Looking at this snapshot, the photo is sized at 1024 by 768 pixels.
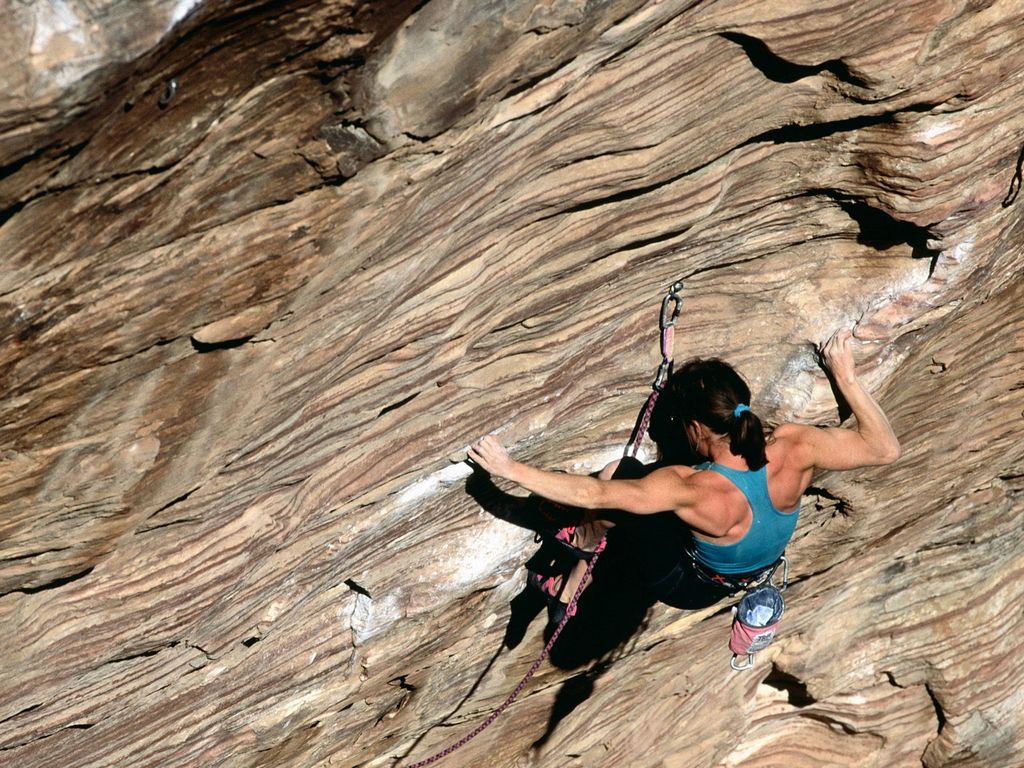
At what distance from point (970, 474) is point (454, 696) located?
5021mm

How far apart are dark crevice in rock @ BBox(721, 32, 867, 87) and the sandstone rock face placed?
3 cm

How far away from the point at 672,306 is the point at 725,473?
130cm

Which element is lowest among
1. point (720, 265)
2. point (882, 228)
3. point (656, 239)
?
point (882, 228)

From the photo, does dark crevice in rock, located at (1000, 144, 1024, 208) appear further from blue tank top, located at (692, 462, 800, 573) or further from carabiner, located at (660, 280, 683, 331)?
blue tank top, located at (692, 462, 800, 573)

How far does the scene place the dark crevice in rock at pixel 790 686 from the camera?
10.7 metres

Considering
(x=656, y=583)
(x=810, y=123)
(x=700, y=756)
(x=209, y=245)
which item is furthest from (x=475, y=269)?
(x=700, y=756)

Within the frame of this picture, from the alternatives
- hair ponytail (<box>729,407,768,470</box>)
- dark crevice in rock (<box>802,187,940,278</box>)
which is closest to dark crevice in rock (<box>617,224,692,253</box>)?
dark crevice in rock (<box>802,187,940,278</box>)

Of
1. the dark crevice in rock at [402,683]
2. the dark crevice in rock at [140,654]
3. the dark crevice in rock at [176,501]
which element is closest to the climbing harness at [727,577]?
the dark crevice in rock at [402,683]

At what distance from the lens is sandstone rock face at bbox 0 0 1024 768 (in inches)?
189

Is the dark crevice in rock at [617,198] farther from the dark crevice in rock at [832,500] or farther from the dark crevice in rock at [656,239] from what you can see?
the dark crevice in rock at [832,500]

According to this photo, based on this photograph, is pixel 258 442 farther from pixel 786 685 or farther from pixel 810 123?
pixel 786 685

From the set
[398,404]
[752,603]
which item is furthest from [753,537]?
[398,404]

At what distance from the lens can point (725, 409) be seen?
20.4 feet

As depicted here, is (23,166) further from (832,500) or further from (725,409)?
(832,500)
